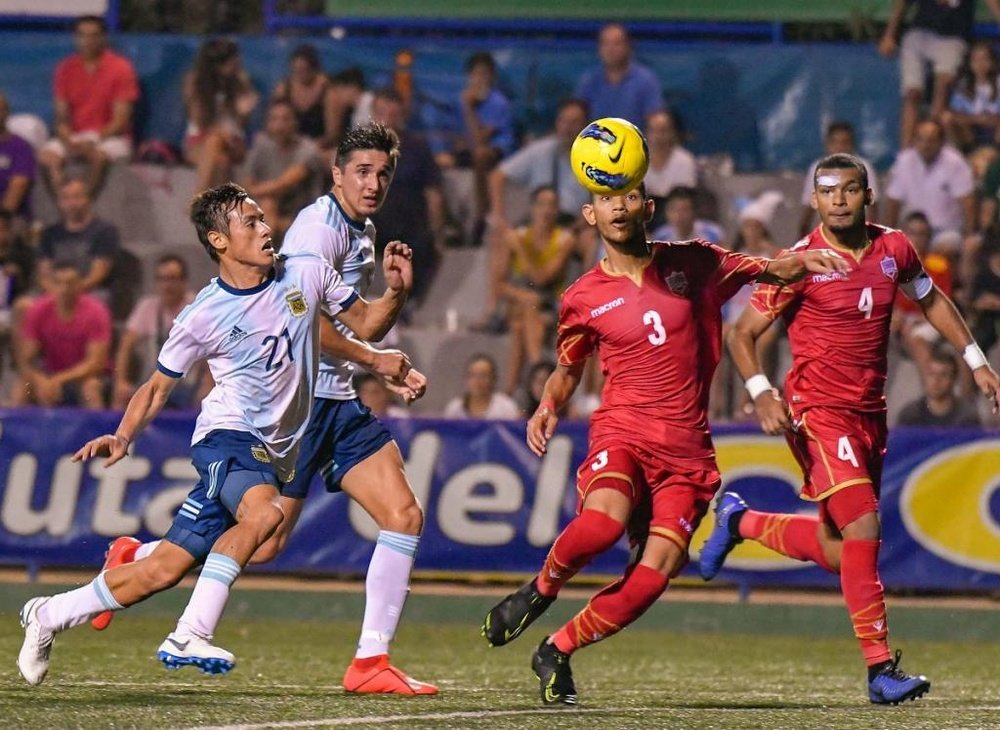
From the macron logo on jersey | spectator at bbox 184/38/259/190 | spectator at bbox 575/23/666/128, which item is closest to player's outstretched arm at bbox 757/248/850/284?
the macron logo on jersey

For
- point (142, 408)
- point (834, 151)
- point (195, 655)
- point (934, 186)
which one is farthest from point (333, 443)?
point (834, 151)

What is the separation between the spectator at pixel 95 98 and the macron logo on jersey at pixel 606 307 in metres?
9.52

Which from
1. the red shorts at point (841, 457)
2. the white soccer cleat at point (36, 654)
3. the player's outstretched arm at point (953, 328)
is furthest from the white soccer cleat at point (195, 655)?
the player's outstretched arm at point (953, 328)

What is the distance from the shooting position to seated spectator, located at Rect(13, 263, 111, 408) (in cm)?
1422

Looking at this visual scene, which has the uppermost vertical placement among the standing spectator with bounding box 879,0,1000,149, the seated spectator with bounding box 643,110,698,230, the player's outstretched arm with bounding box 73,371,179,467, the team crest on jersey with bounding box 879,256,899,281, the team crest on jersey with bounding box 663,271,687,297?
the standing spectator with bounding box 879,0,1000,149

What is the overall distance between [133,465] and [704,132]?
607 centimetres

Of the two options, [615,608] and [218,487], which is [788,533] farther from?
[218,487]

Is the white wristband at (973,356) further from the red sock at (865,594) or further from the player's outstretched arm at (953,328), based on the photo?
the red sock at (865,594)

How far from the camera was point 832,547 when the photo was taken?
8.46 meters

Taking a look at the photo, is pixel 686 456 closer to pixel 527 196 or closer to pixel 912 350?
pixel 912 350

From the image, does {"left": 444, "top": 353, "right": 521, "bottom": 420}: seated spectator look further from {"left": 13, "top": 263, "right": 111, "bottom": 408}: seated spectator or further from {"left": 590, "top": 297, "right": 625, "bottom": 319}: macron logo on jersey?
{"left": 590, "top": 297, "right": 625, "bottom": 319}: macron logo on jersey

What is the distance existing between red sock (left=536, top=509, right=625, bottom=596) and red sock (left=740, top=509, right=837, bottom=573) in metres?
1.53

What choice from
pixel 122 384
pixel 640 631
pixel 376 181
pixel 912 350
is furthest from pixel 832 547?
pixel 122 384

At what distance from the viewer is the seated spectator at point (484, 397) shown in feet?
44.5
